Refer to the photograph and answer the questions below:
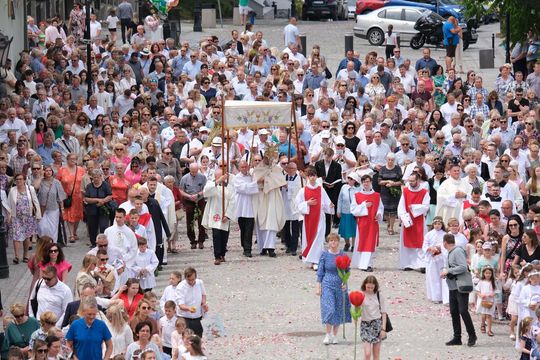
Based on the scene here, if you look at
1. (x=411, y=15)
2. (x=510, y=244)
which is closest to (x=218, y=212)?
(x=510, y=244)

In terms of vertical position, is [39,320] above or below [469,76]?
below

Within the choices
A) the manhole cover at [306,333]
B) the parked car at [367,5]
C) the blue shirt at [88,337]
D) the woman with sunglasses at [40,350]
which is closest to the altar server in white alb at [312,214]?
the manhole cover at [306,333]

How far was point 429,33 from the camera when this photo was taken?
165 feet

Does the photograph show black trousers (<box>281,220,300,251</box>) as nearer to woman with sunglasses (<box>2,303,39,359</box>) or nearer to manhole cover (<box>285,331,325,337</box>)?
manhole cover (<box>285,331,325,337</box>)

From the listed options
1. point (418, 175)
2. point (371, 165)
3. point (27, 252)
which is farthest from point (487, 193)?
point (27, 252)

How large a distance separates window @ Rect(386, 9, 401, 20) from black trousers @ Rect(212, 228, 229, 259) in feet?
82.8

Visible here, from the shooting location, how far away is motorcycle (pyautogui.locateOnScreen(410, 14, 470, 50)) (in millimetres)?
50188

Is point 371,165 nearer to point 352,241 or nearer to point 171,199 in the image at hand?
point 352,241

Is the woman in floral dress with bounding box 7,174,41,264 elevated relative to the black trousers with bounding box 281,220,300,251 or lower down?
elevated

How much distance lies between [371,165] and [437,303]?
5.48 metres

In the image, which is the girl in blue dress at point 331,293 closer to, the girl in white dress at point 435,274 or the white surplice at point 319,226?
the girl in white dress at point 435,274

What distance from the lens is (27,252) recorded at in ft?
89.4

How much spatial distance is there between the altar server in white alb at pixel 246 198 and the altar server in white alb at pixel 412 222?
2424mm

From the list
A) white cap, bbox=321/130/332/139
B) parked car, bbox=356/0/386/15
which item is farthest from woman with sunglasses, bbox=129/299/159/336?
parked car, bbox=356/0/386/15
